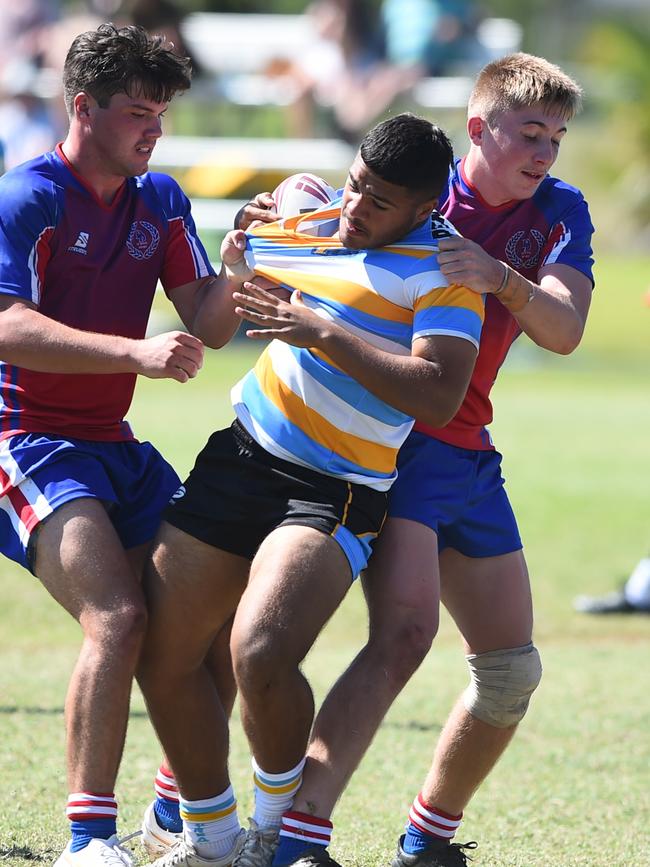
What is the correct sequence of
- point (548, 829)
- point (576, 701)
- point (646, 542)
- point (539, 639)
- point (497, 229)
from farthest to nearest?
point (646, 542)
point (539, 639)
point (576, 701)
point (548, 829)
point (497, 229)

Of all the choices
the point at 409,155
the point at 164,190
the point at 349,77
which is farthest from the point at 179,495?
the point at 349,77

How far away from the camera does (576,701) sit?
6.97 m

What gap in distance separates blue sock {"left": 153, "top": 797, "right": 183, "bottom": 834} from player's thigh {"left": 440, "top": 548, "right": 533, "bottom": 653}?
3.50ft

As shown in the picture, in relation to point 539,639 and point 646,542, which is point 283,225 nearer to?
point 539,639

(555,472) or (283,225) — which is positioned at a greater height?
(283,225)

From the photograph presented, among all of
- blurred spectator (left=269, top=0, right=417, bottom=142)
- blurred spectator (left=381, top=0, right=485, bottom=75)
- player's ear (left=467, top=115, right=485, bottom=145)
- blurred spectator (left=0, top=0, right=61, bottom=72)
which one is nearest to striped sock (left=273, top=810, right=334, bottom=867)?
player's ear (left=467, top=115, right=485, bottom=145)

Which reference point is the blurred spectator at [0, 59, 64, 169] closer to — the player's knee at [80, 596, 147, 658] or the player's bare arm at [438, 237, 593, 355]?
the player's bare arm at [438, 237, 593, 355]

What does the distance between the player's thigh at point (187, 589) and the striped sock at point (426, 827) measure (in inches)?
35.8

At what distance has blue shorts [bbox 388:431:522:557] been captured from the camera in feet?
14.2

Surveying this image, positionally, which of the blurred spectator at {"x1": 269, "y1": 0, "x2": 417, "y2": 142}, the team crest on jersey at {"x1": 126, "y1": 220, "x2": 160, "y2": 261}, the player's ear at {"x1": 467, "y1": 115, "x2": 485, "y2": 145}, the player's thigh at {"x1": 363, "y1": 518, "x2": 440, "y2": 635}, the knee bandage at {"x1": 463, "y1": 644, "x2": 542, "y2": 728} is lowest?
the blurred spectator at {"x1": 269, "y1": 0, "x2": 417, "y2": 142}

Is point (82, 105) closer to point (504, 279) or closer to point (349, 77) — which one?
point (504, 279)

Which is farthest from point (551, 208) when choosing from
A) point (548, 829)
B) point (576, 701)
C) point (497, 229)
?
point (576, 701)

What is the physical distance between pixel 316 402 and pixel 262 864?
4.21 ft

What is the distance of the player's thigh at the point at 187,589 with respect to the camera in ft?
13.5
